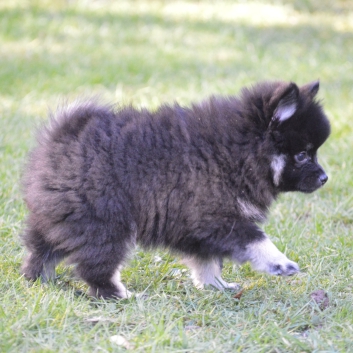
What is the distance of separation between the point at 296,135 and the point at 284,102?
9.4 inches

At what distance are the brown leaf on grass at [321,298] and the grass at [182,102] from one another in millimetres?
58

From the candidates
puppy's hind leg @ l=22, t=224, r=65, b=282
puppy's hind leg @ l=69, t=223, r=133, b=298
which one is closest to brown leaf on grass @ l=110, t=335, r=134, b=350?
puppy's hind leg @ l=69, t=223, r=133, b=298

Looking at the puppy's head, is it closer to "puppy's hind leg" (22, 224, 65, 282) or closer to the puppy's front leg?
the puppy's front leg

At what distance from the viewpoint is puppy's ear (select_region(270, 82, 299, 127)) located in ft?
13.4

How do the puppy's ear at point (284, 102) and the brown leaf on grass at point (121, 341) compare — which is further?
the puppy's ear at point (284, 102)

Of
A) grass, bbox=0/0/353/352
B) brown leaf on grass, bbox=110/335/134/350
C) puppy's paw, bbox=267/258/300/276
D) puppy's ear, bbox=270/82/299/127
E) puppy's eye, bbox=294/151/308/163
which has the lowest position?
grass, bbox=0/0/353/352

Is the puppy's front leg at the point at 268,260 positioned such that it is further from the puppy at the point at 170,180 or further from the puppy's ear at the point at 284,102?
the puppy's ear at the point at 284,102

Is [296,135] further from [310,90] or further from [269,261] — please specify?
[269,261]

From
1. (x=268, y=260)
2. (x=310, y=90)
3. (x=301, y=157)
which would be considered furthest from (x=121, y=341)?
(x=310, y=90)

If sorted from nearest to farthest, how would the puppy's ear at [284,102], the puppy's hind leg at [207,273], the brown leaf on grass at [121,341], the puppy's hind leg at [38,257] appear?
the brown leaf on grass at [121,341] < the puppy's ear at [284,102] < the puppy's hind leg at [38,257] < the puppy's hind leg at [207,273]

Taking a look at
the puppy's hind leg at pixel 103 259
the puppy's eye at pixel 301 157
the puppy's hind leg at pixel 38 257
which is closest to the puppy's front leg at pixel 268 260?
the puppy's eye at pixel 301 157

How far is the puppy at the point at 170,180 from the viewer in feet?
Answer: 13.0

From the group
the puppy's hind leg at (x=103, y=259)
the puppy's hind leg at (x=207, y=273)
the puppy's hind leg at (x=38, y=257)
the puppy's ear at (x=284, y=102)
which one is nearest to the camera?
the puppy's hind leg at (x=103, y=259)

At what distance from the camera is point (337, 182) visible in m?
6.19
